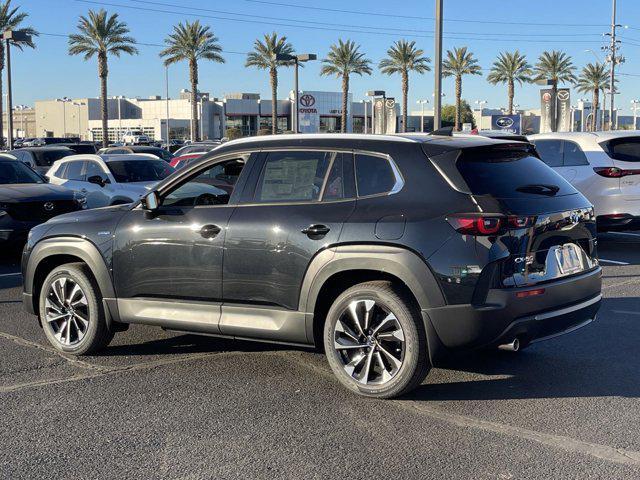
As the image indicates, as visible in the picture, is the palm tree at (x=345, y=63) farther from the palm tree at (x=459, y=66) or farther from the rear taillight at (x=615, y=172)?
the rear taillight at (x=615, y=172)

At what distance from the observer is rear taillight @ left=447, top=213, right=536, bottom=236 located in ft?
15.6

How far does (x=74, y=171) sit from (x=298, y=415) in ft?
41.5

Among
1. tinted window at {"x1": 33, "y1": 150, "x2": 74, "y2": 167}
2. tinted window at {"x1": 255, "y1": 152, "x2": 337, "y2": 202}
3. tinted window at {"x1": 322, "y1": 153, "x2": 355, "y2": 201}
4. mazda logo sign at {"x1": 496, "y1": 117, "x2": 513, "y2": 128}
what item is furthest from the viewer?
mazda logo sign at {"x1": 496, "y1": 117, "x2": 513, "y2": 128}

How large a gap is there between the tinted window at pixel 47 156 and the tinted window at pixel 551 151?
14439mm

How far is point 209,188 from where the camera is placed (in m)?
5.96

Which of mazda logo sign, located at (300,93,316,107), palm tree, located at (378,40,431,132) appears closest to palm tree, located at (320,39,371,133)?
palm tree, located at (378,40,431,132)

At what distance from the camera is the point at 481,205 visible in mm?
4867

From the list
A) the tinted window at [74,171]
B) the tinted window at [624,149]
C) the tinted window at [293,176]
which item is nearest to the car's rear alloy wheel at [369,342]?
the tinted window at [293,176]

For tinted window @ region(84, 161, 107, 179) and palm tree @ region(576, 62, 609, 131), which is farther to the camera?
palm tree @ region(576, 62, 609, 131)

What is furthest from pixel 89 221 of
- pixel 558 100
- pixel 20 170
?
pixel 558 100

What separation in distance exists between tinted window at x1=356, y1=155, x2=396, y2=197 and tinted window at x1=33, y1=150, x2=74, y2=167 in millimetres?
18068

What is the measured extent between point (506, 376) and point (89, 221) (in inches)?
141

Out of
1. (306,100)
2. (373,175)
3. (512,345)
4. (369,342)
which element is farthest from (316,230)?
(306,100)

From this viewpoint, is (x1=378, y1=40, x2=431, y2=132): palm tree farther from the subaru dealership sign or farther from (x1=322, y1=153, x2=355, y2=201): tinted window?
(x1=322, y1=153, x2=355, y2=201): tinted window
